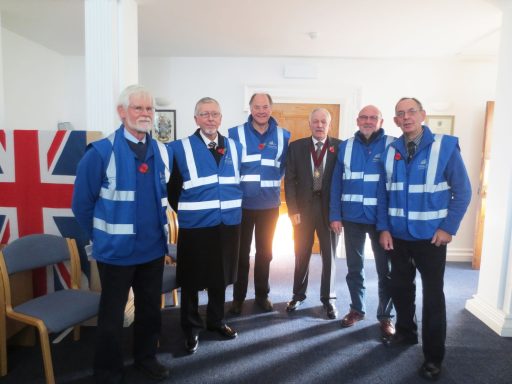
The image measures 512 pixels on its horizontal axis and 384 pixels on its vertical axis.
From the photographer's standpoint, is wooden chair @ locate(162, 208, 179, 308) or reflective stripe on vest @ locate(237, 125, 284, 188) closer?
wooden chair @ locate(162, 208, 179, 308)

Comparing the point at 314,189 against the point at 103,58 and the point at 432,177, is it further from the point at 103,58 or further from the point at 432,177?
the point at 103,58

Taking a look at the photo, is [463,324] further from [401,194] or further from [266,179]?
[266,179]

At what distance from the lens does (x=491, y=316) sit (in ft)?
9.40

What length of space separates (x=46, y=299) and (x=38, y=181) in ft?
2.90

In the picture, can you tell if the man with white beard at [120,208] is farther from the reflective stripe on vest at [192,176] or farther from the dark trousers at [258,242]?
the dark trousers at [258,242]

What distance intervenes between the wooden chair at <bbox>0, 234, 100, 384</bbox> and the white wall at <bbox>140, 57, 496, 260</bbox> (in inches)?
101

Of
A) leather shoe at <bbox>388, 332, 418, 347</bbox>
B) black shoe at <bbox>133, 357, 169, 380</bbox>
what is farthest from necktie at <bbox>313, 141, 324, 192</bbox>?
black shoe at <bbox>133, 357, 169, 380</bbox>

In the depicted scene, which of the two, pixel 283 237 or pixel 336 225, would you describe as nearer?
pixel 336 225

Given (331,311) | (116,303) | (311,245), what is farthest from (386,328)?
(116,303)

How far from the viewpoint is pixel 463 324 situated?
Answer: 2.91 meters

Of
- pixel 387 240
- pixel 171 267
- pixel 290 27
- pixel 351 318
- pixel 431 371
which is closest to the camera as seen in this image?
pixel 431 371

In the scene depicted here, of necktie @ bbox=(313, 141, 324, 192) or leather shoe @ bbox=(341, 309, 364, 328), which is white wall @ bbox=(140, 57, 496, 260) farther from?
leather shoe @ bbox=(341, 309, 364, 328)

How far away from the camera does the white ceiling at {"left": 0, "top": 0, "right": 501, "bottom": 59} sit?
297 centimetres

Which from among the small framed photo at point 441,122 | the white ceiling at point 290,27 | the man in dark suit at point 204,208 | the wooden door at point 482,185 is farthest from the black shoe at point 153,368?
the small framed photo at point 441,122
